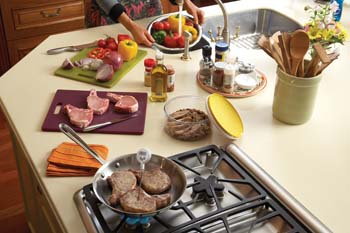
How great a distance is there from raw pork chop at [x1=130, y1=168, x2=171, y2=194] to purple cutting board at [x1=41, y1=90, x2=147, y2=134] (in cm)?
24

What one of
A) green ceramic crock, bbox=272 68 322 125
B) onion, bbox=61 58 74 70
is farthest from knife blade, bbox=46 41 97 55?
green ceramic crock, bbox=272 68 322 125

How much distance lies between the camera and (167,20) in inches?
74.2

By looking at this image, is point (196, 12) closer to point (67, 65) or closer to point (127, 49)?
point (127, 49)

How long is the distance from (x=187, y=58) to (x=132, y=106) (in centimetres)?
42

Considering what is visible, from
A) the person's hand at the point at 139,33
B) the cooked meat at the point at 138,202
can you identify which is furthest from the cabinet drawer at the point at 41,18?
the cooked meat at the point at 138,202

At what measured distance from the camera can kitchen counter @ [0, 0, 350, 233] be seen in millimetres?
1067

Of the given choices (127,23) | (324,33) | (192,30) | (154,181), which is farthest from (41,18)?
(154,181)

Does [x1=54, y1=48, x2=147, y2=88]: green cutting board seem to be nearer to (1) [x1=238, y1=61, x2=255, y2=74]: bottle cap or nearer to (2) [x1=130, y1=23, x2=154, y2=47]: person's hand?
(2) [x1=130, y1=23, x2=154, y2=47]: person's hand

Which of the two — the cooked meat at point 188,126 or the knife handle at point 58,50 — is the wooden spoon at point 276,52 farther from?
the knife handle at point 58,50

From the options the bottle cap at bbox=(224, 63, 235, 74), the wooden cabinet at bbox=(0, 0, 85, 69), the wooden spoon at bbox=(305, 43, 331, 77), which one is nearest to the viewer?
the wooden spoon at bbox=(305, 43, 331, 77)

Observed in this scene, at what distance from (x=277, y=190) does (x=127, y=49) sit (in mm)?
804

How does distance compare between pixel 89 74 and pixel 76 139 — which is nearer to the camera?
pixel 76 139

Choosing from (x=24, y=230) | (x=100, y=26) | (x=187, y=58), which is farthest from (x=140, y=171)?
(x=24, y=230)

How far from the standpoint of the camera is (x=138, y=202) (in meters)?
0.94
